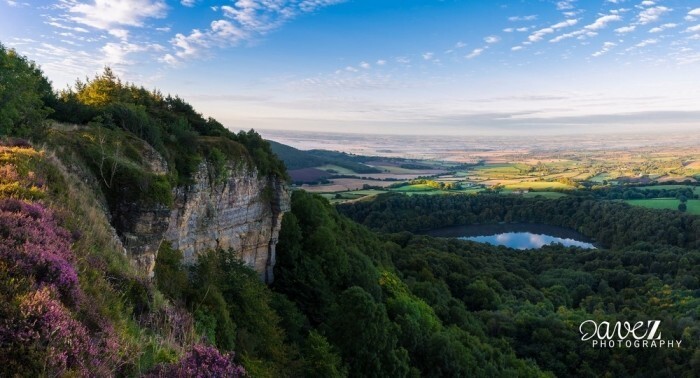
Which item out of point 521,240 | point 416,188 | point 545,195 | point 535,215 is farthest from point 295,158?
point 545,195

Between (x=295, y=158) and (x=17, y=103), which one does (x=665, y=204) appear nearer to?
(x=295, y=158)

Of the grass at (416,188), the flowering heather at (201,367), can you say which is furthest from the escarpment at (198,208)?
the grass at (416,188)

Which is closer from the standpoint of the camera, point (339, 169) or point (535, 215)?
point (535, 215)

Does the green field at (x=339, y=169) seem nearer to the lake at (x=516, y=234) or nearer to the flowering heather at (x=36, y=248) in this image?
the lake at (x=516, y=234)

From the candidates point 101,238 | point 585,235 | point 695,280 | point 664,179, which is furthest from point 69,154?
point 664,179

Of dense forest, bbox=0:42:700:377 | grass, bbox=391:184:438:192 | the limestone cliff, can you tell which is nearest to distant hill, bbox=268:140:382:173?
grass, bbox=391:184:438:192

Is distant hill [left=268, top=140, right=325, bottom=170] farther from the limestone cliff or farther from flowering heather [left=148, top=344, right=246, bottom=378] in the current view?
flowering heather [left=148, top=344, right=246, bottom=378]

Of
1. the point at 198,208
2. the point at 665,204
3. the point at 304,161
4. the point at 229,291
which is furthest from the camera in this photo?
the point at 304,161
